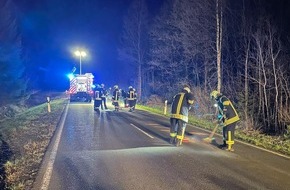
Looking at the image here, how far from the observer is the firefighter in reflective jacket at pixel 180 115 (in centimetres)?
988

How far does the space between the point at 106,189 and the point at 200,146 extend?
484 cm

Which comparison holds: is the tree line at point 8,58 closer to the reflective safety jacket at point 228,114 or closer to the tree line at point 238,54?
the tree line at point 238,54

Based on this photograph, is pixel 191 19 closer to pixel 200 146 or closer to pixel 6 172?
pixel 200 146

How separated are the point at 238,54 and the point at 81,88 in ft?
55.4

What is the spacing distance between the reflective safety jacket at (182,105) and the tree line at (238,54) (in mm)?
5918

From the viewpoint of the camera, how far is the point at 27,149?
9.20 m

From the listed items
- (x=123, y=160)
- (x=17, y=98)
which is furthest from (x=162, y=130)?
(x=17, y=98)

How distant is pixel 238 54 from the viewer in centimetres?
2042

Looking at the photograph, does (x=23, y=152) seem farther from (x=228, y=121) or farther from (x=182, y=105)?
(x=228, y=121)

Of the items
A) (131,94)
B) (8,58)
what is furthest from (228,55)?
(8,58)

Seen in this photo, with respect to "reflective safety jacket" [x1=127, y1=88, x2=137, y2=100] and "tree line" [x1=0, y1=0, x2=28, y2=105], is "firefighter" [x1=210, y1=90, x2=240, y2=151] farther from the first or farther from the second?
"tree line" [x1=0, y1=0, x2=28, y2=105]

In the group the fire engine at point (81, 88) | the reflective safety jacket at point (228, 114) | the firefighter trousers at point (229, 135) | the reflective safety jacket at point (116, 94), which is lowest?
the firefighter trousers at point (229, 135)

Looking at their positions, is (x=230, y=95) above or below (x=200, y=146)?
above

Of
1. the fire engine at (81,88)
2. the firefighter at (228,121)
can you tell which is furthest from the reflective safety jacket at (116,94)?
the firefighter at (228,121)
